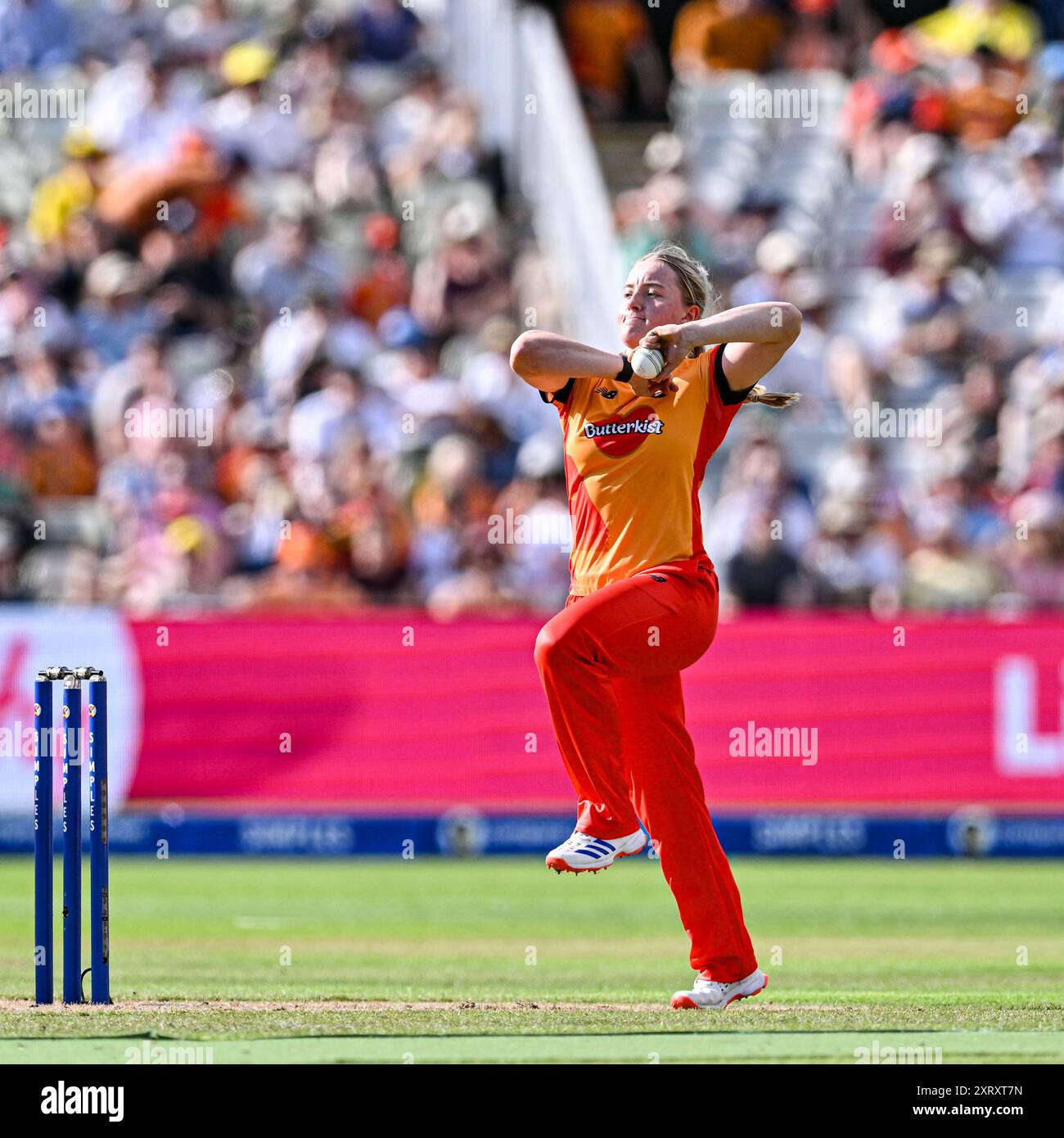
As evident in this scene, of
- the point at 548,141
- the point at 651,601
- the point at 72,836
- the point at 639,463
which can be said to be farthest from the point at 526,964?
the point at 548,141

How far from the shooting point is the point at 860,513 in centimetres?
1806

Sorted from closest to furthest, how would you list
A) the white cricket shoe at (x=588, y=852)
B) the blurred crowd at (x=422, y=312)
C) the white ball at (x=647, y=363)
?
the white ball at (x=647, y=363) < the white cricket shoe at (x=588, y=852) < the blurred crowd at (x=422, y=312)

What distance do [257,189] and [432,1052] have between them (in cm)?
1532

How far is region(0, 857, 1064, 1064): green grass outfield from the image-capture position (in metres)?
7.48

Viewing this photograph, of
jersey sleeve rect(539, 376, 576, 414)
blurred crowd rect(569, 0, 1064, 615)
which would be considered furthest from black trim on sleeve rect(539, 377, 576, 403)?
blurred crowd rect(569, 0, 1064, 615)

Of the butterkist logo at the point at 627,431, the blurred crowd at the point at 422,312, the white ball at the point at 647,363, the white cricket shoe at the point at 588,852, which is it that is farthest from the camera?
the blurred crowd at the point at 422,312

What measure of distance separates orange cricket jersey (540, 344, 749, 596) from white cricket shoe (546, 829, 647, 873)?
2.90ft

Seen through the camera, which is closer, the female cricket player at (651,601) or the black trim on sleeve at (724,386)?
the female cricket player at (651,601)

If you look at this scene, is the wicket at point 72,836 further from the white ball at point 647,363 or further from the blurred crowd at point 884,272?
the blurred crowd at point 884,272

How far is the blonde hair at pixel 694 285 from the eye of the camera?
8102 mm

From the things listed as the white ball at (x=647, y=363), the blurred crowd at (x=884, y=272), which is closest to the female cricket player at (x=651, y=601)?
the white ball at (x=647, y=363)

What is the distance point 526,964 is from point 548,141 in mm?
11679

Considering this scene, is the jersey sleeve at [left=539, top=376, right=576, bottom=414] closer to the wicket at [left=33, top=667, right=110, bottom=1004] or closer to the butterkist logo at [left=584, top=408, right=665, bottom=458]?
the butterkist logo at [left=584, top=408, right=665, bottom=458]

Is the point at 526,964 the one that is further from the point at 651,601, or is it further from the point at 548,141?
the point at 548,141
